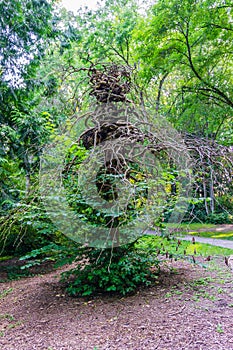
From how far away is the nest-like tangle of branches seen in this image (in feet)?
9.48

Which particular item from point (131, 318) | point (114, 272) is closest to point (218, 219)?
point (114, 272)

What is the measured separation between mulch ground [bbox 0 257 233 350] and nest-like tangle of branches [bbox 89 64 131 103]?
2120 millimetres

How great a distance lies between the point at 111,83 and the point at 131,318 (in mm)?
2290

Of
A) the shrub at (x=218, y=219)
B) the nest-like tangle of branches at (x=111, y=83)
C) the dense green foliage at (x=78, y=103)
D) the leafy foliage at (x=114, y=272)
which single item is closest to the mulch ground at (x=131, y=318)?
the leafy foliage at (x=114, y=272)

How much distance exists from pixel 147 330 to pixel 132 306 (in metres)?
0.50

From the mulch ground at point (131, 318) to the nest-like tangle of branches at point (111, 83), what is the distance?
2.12 m

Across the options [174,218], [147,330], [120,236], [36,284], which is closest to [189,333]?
[147,330]

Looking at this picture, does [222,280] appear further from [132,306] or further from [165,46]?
[165,46]

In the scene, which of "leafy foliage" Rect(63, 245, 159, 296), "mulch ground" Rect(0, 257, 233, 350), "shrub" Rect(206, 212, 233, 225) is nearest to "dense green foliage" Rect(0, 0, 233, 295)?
"leafy foliage" Rect(63, 245, 159, 296)

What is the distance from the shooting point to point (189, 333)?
6.79ft

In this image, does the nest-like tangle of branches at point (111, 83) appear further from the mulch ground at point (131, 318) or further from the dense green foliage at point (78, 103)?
the mulch ground at point (131, 318)

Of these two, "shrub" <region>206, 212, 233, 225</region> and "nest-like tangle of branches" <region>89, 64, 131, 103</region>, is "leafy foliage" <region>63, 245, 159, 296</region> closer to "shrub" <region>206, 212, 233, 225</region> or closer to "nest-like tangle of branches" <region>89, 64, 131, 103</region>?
"nest-like tangle of branches" <region>89, 64, 131, 103</region>

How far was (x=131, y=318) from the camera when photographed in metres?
2.40

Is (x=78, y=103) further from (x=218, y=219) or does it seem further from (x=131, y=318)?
(x=218, y=219)
